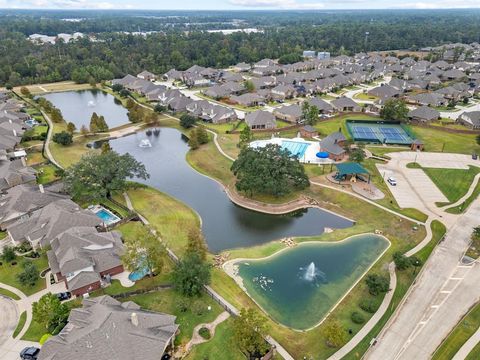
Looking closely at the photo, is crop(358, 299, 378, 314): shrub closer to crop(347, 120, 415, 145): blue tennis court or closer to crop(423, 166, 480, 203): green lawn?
crop(423, 166, 480, 203): green lawn

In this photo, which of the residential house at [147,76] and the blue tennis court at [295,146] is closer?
the blue tennis court at [295,146]

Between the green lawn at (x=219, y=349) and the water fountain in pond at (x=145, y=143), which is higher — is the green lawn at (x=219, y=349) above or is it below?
above

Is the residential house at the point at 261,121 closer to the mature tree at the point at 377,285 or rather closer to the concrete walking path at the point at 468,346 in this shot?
the mature tree at the point at 377,285

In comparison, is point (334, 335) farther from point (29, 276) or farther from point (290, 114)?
point (290, 114)

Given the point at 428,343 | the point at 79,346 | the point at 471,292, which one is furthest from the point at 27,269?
the point at 471,292

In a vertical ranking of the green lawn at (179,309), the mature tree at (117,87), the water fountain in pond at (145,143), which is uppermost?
the mature tree at (117,87)

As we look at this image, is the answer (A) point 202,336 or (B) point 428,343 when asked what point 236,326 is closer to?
(A) point 202,336

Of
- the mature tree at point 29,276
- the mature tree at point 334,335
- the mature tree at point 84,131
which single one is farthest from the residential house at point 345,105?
the mature tree at point 29,276
